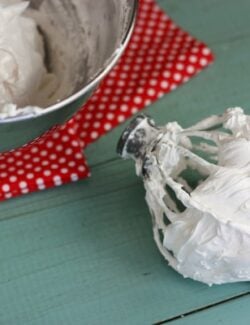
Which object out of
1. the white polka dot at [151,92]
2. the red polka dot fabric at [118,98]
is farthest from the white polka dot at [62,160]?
the white polka dot at [151,92]

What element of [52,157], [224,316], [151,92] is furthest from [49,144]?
[224,316]

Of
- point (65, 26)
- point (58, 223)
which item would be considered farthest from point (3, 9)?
point (58, 223)

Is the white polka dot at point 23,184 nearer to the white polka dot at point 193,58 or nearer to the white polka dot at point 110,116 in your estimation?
the white polka dot at point 110,116

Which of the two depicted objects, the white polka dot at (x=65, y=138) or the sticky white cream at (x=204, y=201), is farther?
the white polka dot at (x=65, y=138)

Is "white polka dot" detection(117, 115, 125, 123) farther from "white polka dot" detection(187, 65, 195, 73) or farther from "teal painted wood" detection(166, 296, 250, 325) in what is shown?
"teal painted wood" detection(166, 296, 250, 325)

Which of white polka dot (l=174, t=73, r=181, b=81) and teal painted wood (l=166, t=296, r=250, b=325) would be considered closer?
teal painted wood (l=166, t=296, r=250, b=325)

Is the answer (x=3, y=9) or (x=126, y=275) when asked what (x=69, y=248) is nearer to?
(x=126, y=275)

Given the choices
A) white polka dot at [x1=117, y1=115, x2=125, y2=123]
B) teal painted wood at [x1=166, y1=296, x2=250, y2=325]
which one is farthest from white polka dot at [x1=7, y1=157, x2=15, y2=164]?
teal painted wood at [x1=166, y1=296, x2=250, y2=325]
